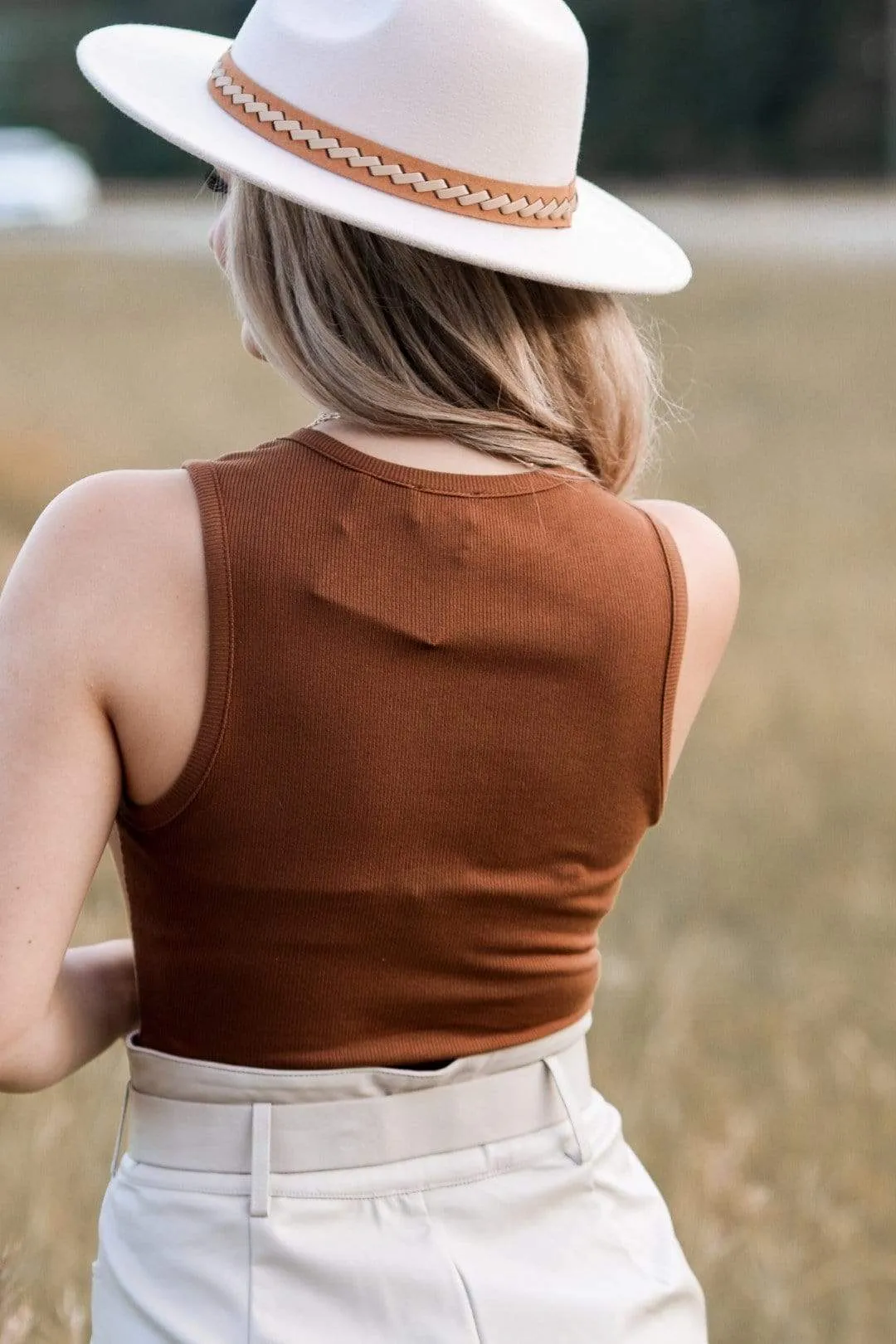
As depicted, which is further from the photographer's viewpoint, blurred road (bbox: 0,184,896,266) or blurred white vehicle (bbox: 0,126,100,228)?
blurred white vehicle (bbox: 0,126,100,228)

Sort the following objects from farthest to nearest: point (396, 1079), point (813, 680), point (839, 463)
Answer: point (839, 463) → point (813, 680) → point (396, 1079)

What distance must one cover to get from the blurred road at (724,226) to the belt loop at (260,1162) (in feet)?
40.8

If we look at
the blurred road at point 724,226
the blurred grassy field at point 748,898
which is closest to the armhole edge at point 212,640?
the blurred grassy field at point 748,898

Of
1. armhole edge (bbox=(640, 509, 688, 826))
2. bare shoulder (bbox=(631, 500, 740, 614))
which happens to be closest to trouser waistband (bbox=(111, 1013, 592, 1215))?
armhole edge (bbox=(640, 509, 688, 826))

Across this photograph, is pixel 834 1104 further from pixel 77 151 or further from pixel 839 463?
pixel 77 151

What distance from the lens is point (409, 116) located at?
1.33m

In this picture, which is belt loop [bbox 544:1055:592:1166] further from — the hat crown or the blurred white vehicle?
the blurred white vehicle

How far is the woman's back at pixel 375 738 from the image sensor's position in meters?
1.16

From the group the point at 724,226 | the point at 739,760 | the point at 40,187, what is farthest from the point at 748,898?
the point at 40,187

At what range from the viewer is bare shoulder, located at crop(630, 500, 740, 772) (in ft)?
4.42

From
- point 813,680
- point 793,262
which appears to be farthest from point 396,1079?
point 793,262

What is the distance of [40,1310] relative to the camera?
2.24m

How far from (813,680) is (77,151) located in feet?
97.4

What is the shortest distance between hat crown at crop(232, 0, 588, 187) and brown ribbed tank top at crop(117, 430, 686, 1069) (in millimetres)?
262
